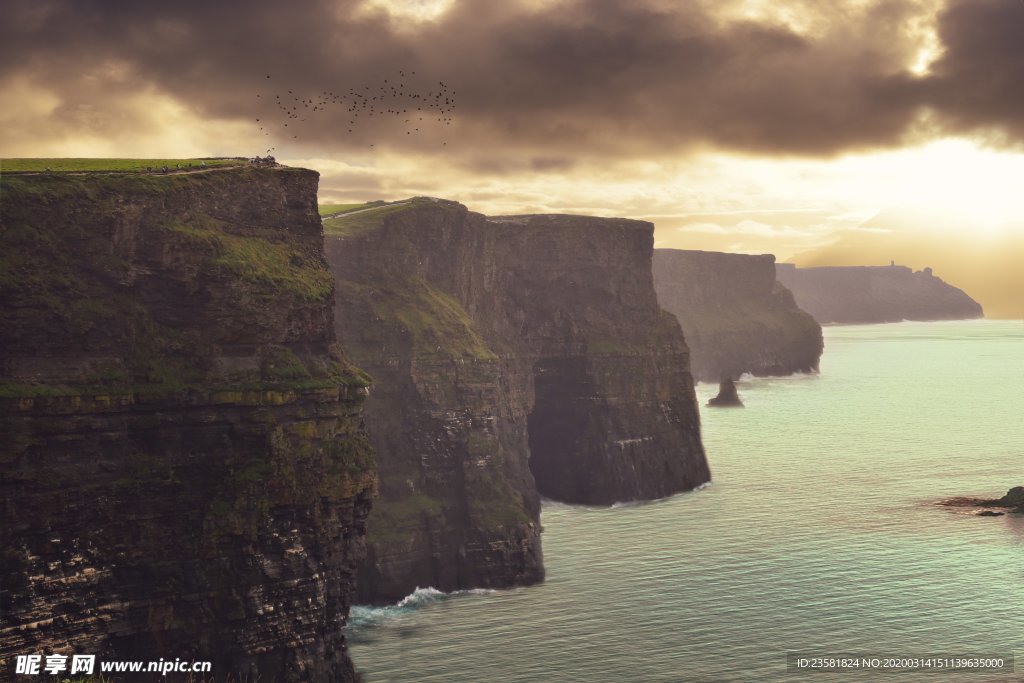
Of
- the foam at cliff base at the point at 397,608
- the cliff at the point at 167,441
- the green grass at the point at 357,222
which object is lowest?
the foam at cliff base at the point at 397,608

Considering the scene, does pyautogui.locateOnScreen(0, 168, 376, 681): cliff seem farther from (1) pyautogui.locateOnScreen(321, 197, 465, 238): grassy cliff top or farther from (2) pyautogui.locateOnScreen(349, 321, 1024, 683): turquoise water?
(1) pyautogui.locateOnScreen(321, 197, 465, 238): grassy cliff top

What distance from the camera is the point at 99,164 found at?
75.9 meters

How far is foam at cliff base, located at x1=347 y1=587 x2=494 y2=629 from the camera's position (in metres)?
81.1

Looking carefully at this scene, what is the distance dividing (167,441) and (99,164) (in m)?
24.6

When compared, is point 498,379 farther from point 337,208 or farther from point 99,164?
point 99,164

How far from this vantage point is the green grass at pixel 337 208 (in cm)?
11284

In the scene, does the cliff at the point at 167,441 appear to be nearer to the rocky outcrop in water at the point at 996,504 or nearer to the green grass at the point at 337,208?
the green grass at the point at 337,208

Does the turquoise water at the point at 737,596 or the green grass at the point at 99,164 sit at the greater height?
the green grass at the point at 99,164

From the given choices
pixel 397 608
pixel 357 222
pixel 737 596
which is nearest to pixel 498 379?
pixel 357 222

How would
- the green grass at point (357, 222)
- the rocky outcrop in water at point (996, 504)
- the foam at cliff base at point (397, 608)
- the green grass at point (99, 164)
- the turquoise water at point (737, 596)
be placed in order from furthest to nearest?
the rocky outcrop in water at point (996, 504), the green grass at point (357, 222), the foam at cliff base at point (397, 608), the turquoise water at point (737, 596), the green grass at point (99, 164)

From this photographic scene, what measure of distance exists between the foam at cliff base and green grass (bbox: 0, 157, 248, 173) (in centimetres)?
3166

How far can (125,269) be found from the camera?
63.5 metres

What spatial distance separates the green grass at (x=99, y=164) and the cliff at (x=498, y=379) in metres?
22.2

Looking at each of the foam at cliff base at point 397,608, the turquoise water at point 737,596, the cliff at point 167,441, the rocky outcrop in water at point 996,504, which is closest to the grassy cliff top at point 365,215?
the foam at cliff base at point 397,608
